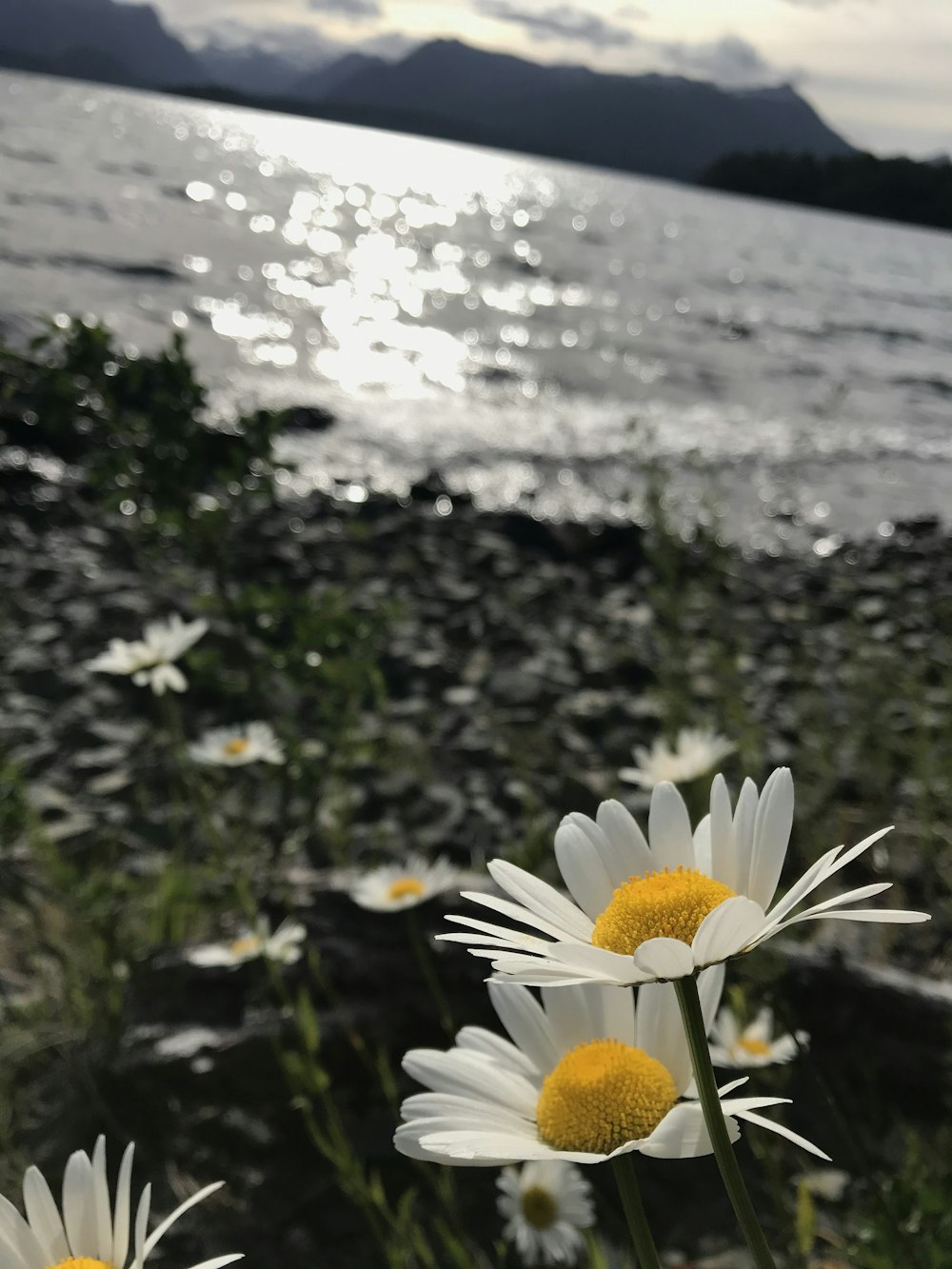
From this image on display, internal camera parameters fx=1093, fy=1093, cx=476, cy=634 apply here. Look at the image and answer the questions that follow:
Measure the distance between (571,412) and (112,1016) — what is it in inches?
395

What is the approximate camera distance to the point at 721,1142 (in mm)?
588

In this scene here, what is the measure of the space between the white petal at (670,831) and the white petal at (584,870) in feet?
0.15

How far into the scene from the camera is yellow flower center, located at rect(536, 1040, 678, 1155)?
744 mm

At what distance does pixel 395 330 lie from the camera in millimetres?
14523

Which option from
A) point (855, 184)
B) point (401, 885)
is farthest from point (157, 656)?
point (855, 184)

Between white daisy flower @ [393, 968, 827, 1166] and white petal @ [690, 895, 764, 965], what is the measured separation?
87 mm

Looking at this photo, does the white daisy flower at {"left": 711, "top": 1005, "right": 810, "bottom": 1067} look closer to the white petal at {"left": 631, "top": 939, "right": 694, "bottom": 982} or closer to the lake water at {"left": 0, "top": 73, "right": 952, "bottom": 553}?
the white petal at {"left": 631, "top": 939, "right": 694, "bottom": 982}

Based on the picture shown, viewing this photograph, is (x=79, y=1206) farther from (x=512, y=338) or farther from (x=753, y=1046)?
(x=512, y=338)

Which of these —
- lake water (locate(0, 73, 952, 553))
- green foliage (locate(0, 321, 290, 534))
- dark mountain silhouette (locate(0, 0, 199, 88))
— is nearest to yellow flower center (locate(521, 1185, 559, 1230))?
green foliage (locate(0, 321, 290, 534))

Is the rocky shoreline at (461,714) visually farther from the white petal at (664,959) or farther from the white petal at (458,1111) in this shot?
the white petal at (664,959)

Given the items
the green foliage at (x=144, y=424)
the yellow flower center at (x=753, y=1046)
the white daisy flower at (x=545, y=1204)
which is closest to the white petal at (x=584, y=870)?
the white daisy flower at (x=545, y=1204)

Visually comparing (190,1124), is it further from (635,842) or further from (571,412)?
(571,412)

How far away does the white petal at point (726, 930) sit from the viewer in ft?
2.05

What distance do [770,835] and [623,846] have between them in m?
0.14
